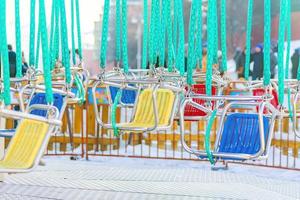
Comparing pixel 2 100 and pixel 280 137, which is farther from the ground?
pixel 2 100

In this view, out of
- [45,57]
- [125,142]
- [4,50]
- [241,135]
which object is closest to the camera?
[4,50]

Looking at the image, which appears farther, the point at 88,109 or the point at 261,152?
the point at 88,109

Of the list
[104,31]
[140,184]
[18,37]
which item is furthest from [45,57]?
[140,184]

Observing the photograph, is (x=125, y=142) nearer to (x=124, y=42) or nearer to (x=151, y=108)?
(x=151, y=108)

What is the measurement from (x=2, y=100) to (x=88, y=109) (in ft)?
17.6

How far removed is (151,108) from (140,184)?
919 millimetres

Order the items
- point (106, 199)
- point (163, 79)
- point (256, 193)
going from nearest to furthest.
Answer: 1. point (163, 79)
2. point (106, 199)
3. point (256, 193)

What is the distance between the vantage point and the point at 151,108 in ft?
15.3

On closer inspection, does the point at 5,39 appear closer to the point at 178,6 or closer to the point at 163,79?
the point at 163,79

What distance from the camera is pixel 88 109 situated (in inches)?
333

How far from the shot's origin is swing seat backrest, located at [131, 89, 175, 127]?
14.9 feet

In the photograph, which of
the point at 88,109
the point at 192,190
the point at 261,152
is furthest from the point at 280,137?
the point at 261,152

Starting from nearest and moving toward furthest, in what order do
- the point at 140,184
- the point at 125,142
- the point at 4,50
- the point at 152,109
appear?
the point at 4,50 < the point at 152,109 < the point at 140,184 < the point at 125,142

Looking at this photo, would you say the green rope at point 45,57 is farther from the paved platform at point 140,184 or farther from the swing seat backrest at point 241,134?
the paved platform at point 140,184
